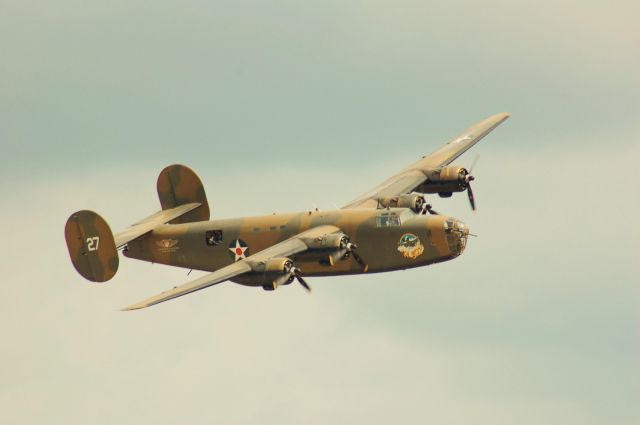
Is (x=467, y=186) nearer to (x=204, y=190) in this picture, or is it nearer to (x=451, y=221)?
(x=451, y=221)

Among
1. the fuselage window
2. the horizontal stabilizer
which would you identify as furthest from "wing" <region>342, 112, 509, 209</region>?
the horizontal stabilizer

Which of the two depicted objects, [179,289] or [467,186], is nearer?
[179,289]

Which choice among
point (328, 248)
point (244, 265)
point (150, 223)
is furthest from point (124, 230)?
point (328, 248)

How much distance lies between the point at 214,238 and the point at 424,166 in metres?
11.4

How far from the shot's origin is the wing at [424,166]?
235 feet

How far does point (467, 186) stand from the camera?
242 feet

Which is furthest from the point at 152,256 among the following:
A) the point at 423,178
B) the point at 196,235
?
the point at 423,178

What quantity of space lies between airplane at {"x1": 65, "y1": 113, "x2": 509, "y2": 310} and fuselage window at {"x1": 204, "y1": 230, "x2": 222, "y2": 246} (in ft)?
0.14

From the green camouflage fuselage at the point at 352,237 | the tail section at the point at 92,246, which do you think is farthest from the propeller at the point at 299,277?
the tail section at the point at 92,246

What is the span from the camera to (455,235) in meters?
66.4

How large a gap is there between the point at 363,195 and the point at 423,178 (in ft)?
10.3

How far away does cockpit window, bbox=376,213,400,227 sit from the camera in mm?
66750

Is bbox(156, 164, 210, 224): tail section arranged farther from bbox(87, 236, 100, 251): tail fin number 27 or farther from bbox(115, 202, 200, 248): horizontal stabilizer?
bbox(87, 236, 100, 251): tail fin number 27

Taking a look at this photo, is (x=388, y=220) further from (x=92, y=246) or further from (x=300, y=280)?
(x=92, y=246)
